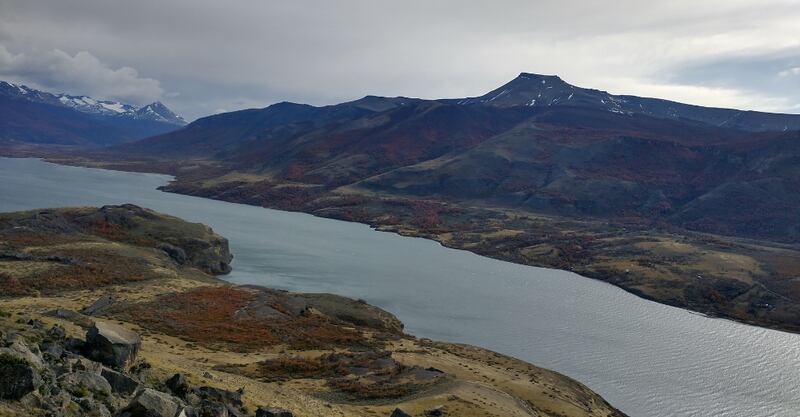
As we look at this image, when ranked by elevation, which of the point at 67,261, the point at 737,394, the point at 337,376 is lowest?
the point at 737,394

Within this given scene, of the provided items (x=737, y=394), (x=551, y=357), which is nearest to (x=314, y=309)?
(x=551, y=357)

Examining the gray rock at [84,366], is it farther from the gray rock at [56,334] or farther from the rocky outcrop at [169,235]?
the rocky outcrop at [169,235]

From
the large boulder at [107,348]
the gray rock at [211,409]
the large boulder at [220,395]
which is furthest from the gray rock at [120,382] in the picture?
the large boulder at [107,348]

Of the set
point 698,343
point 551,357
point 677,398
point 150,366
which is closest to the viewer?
point 150,366

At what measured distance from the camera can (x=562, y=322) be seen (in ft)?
292

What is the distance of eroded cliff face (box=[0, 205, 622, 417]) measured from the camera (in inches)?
959

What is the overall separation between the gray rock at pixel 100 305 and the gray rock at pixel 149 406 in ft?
139

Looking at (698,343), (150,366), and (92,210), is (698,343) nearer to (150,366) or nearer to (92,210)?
(150,366)

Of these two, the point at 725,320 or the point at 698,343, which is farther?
the point at 725,320

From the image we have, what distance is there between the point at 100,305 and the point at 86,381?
142 ft

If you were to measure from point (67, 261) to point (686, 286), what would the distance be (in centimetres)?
11318

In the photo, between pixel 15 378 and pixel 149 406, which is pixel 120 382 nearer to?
pixel 149 406

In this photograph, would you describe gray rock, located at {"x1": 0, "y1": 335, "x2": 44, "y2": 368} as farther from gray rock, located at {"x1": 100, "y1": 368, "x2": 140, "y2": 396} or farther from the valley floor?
the valley floor

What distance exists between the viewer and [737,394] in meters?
64.3
